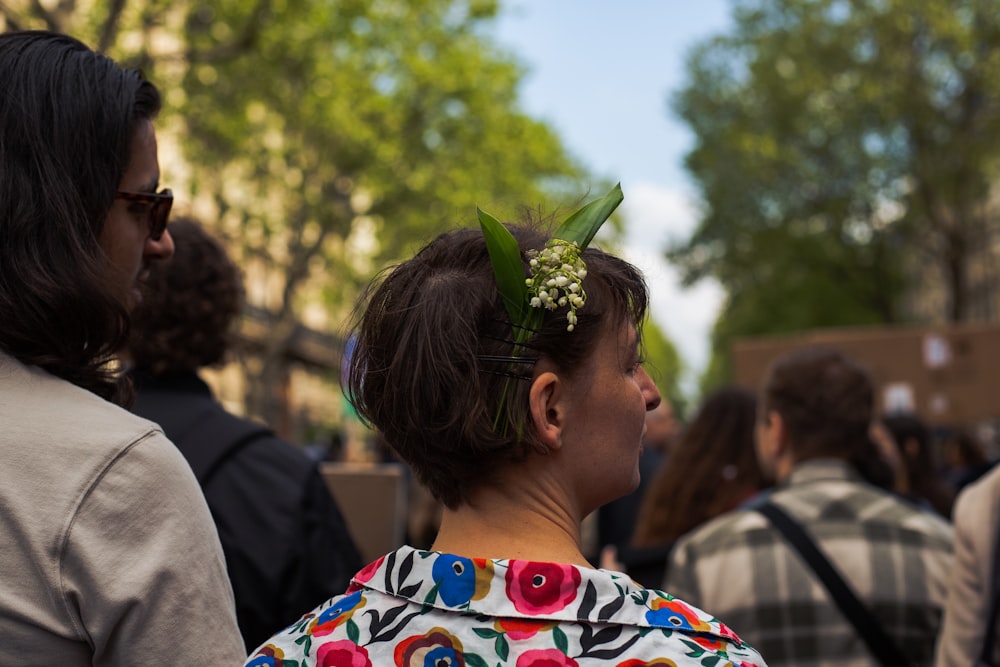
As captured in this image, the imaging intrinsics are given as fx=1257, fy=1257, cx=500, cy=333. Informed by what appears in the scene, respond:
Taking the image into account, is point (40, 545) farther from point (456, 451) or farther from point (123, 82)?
point (123, 82)

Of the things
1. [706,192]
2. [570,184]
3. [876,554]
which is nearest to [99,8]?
[876,554]

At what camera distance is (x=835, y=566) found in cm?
364

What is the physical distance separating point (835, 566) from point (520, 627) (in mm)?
2317

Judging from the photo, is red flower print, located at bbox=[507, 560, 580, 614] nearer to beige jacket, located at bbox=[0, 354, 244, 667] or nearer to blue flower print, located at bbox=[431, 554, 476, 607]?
blue flower print, located at bbox=[431, 554, 476, 607]

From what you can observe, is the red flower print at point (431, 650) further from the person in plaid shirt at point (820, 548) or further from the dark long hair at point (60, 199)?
the person in plaid shirt at point (820, 548)

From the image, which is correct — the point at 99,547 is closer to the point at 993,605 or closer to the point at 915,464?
the point at 993,605

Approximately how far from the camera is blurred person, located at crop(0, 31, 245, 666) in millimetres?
1673

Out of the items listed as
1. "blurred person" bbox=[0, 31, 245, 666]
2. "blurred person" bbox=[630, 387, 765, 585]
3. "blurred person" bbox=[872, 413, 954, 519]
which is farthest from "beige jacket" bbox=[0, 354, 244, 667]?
"blurred person" bbox=[872, 413, 954, 519]

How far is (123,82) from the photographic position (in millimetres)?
2014

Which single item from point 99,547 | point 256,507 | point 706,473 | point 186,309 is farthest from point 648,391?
point 706,473

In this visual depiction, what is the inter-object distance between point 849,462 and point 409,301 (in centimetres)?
250

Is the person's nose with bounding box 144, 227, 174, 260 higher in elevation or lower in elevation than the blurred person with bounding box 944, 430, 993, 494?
higher

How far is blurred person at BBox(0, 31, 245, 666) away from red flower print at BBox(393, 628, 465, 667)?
1.07 feet

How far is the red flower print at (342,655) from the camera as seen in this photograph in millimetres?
1611
